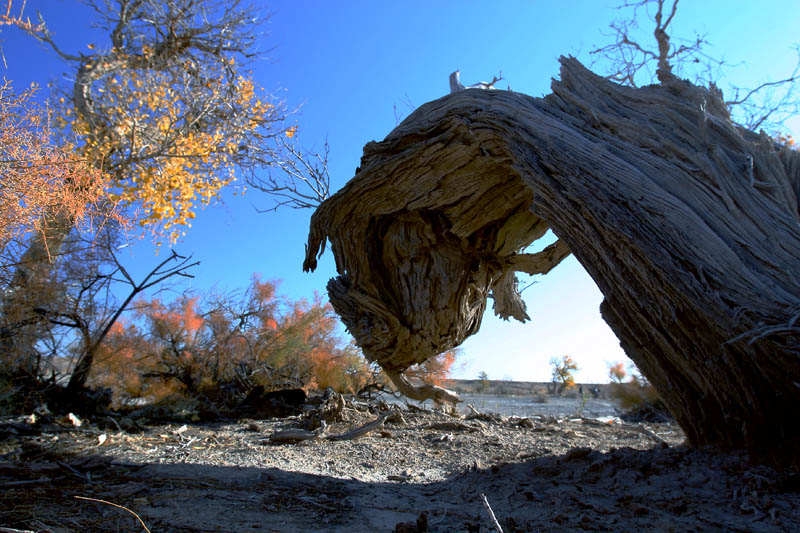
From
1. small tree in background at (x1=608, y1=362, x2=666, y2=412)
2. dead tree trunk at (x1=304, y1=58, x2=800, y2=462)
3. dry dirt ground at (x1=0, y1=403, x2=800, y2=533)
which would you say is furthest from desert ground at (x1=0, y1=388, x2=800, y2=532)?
small tree in background at (x1=608, y1=362, x2=666, y2=412)

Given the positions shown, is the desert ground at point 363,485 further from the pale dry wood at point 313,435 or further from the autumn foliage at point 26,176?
the autumn foliage at point 26,176

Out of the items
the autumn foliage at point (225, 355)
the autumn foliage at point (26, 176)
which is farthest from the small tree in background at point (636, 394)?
the autumn foliage at point (26, 176)

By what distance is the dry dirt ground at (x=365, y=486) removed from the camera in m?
2.52

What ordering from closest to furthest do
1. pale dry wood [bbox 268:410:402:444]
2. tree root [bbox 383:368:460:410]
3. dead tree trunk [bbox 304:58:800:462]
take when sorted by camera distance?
dead tree trunk [bbox 304:58:800:462], pale dry wood [bbox 268:410:402:444], tree root [bbox 383:368:460:410]

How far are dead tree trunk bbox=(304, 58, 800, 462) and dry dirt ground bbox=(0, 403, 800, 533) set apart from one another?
0.59 metres

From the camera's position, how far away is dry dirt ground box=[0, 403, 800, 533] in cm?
252

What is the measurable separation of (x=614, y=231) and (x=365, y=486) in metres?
2.56

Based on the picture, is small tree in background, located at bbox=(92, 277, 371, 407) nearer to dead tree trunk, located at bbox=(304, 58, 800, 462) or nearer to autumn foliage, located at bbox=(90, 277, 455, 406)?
autumn foliage, located at bbox=(90, 277, 455, 406)

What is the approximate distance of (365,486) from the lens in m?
3.70

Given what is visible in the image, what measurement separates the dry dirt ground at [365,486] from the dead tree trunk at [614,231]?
1.93 ft

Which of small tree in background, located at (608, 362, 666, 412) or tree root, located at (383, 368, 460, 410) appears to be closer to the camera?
tree root, located at (383, 368, 460, 410)

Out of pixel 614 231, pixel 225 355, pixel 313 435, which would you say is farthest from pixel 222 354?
pixel 614 231

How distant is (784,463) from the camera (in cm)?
292

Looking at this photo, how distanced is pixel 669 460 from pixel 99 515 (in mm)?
3561
